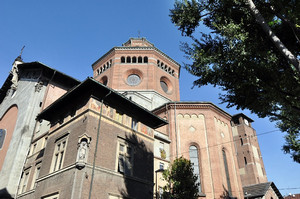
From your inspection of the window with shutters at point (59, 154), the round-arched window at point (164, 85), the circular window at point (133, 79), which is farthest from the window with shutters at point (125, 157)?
the round-arched window at point (164, 85)

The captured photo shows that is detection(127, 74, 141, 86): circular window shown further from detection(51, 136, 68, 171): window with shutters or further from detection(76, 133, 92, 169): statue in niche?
detection(76, 133, 92, 169): statue in niche

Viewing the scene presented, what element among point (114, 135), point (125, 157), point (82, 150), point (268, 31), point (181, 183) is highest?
point (268, 31)

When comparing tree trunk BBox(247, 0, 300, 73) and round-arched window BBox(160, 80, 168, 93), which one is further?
round-arched window BBox(160, 80, 168, 93)

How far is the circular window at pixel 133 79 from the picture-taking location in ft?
114

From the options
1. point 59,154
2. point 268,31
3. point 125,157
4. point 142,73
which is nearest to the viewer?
point 268,31

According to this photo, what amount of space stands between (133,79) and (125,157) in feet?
68.7

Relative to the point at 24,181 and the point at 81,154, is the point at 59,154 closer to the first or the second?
the point at 81,154

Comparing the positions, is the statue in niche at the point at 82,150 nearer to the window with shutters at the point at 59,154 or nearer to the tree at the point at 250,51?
the window with shutters at the point at 59,154

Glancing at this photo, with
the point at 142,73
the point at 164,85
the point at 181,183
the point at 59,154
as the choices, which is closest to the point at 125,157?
the point at 59,154

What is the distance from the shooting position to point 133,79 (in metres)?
35.3

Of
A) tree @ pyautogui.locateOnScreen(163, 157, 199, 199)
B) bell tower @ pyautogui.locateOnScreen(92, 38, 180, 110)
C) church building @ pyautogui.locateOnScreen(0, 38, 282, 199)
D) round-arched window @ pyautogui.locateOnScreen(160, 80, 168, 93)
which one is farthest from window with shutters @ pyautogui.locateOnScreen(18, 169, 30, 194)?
round-arched window @ pyautogui.locateOnScreen(160, 80, 168, 93)

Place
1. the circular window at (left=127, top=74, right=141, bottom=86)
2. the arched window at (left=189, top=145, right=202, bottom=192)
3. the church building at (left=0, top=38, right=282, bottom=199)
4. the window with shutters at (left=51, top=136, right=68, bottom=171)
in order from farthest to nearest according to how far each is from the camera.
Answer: the circular window at (left=127, top=74, right=141, bottom=86) → the arched window at (left=189, top=145, right=202, bottom=192) → the window with shutters at (left=51, top=136, right=68, bottom=171) → the church building at (left=0, top=38, right=282, bottom=199)

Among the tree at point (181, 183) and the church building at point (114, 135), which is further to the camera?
the tree at point (181, 183)

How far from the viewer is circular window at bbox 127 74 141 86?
34.8 metres
